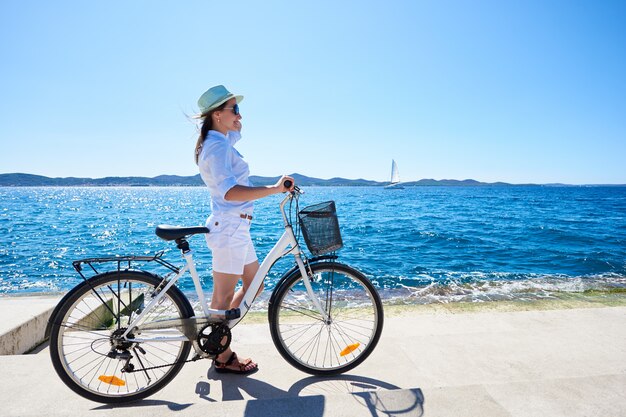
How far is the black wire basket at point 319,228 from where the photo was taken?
2744 millimetres

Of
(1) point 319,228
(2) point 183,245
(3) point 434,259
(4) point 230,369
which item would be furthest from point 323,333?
(3) point 434,259

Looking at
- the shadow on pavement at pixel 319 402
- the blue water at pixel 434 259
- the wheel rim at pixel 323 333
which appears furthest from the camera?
the blue water at pixel 434 259

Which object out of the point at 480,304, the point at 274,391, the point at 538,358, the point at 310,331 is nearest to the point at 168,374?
the point at 274,391

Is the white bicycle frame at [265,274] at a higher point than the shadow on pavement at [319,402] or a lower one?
higher

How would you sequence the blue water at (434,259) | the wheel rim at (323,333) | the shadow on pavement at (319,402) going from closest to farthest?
1. the shadow on pavement at (319,402)
2. the wheel rim at (323,333)
3. the blue water at (434,259)

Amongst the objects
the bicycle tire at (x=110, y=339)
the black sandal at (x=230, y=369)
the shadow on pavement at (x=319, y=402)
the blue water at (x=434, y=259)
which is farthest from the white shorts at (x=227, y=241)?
the blue water at (x=434, y=259)

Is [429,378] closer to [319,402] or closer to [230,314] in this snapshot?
[319,402]

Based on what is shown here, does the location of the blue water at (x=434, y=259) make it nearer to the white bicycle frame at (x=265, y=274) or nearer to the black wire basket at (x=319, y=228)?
the white bicycle frame at (x=265, y=274)

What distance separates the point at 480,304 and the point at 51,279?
12850 millimetres

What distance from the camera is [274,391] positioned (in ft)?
9.13

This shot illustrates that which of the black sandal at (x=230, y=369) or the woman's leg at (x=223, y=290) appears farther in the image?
the black sandal at (x=230, y=369)

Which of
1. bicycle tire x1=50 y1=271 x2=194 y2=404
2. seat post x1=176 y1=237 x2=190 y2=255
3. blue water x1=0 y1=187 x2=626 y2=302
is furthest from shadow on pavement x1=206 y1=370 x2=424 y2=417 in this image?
blue water x1=0 y1=187 x2=626 y2=302

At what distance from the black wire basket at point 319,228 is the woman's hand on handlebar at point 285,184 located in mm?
192

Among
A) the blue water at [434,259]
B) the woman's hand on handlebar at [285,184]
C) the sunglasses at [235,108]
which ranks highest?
the sunglasses at [235,108]
